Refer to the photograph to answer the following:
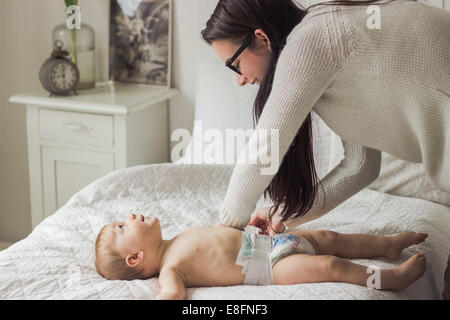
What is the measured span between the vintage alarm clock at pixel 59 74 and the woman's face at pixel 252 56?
1.30m

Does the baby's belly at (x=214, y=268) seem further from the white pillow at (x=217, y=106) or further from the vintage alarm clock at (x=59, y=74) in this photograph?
the vintage alarm clock at (x=59, y=74)

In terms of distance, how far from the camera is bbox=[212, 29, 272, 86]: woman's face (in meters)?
1.26

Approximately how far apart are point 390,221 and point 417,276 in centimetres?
42

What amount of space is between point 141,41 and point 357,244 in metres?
1.54

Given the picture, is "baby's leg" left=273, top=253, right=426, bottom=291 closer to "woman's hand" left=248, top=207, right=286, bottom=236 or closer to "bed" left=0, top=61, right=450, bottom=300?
"bed" left=0, top=61, right=450, bottom=300

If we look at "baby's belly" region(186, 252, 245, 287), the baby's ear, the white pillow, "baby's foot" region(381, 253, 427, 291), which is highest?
the white pillow

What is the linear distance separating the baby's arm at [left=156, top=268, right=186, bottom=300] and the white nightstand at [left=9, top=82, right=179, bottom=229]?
42.9 inches

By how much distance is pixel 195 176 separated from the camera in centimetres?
200

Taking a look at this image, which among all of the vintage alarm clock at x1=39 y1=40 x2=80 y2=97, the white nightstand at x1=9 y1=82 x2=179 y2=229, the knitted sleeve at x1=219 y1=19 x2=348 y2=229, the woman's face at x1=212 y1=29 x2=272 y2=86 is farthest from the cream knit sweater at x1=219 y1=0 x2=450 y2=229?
the vintage alarm clock at x1=39 y1=40 x2=80 y2=97

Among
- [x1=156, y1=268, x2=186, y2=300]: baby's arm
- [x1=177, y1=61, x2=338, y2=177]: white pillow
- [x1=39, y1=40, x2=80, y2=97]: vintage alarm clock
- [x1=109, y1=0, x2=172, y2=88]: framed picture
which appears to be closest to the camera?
[x1=156, y1=268, x2=186, y2=300]: baby's arm

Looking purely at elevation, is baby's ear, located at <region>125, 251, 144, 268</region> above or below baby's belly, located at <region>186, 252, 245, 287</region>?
above

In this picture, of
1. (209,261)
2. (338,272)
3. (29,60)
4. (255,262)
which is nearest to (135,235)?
(209,261)

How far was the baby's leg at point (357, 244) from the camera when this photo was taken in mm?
1480
